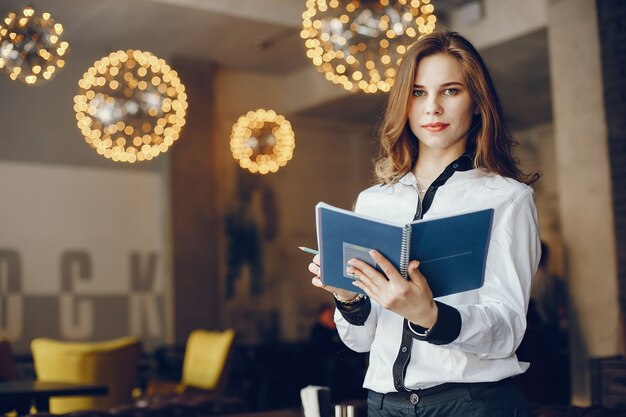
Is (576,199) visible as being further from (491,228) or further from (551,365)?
(491,228)

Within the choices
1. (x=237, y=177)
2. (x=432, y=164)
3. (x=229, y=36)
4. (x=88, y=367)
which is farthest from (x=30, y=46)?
(x=237, y=177)

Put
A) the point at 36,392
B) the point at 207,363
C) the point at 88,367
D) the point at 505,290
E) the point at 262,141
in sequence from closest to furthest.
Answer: the point at 505,290 < the point at 36,392 < the point at 88,367 < the point at 207,363 < the point at 262,141

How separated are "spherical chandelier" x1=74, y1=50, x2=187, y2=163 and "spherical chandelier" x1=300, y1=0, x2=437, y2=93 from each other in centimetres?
194

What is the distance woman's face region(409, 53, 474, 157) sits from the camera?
153 centimetres

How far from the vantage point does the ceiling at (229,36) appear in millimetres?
7391

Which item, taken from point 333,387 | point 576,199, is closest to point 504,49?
point 576,199

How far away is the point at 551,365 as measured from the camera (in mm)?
6340

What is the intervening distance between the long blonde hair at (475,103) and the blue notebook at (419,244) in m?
0.22

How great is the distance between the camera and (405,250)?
1.31 meters

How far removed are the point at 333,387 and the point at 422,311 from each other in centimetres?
607

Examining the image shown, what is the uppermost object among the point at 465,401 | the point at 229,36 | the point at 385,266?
the point at 229,36

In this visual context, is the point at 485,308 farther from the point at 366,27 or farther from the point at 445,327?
the point at 366,27

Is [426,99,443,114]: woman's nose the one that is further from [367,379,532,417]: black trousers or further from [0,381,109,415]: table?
[0,381,109,415]: table

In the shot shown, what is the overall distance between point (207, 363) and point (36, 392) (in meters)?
2.07
